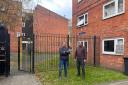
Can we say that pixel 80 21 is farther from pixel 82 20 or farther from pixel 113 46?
pixel 113 46

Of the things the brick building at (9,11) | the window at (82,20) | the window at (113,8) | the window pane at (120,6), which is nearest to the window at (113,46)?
the window at (113,8)

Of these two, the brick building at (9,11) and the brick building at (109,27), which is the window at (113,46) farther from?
the brick building at (9,11)

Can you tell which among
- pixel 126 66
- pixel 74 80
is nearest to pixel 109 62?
pixel 126 66

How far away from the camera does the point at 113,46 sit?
16328mm

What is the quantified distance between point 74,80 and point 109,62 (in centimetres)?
475

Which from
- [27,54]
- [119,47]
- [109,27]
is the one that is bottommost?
[27,54]

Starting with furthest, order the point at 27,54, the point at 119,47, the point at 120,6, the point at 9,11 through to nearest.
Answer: the point at 9,11 → the point at 27,54 → the point at 120,6 → the point at 119,47

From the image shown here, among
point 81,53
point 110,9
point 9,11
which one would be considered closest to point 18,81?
point 81,53

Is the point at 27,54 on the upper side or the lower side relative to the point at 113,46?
lower

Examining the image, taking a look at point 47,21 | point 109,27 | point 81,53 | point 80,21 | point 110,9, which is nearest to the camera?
point 81,53

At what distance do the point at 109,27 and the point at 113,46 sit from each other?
4.13ft

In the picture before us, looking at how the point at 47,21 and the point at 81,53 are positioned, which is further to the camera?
the point at 47,21

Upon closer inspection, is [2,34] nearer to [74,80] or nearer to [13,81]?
[13,81]

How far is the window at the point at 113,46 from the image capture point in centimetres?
1530
